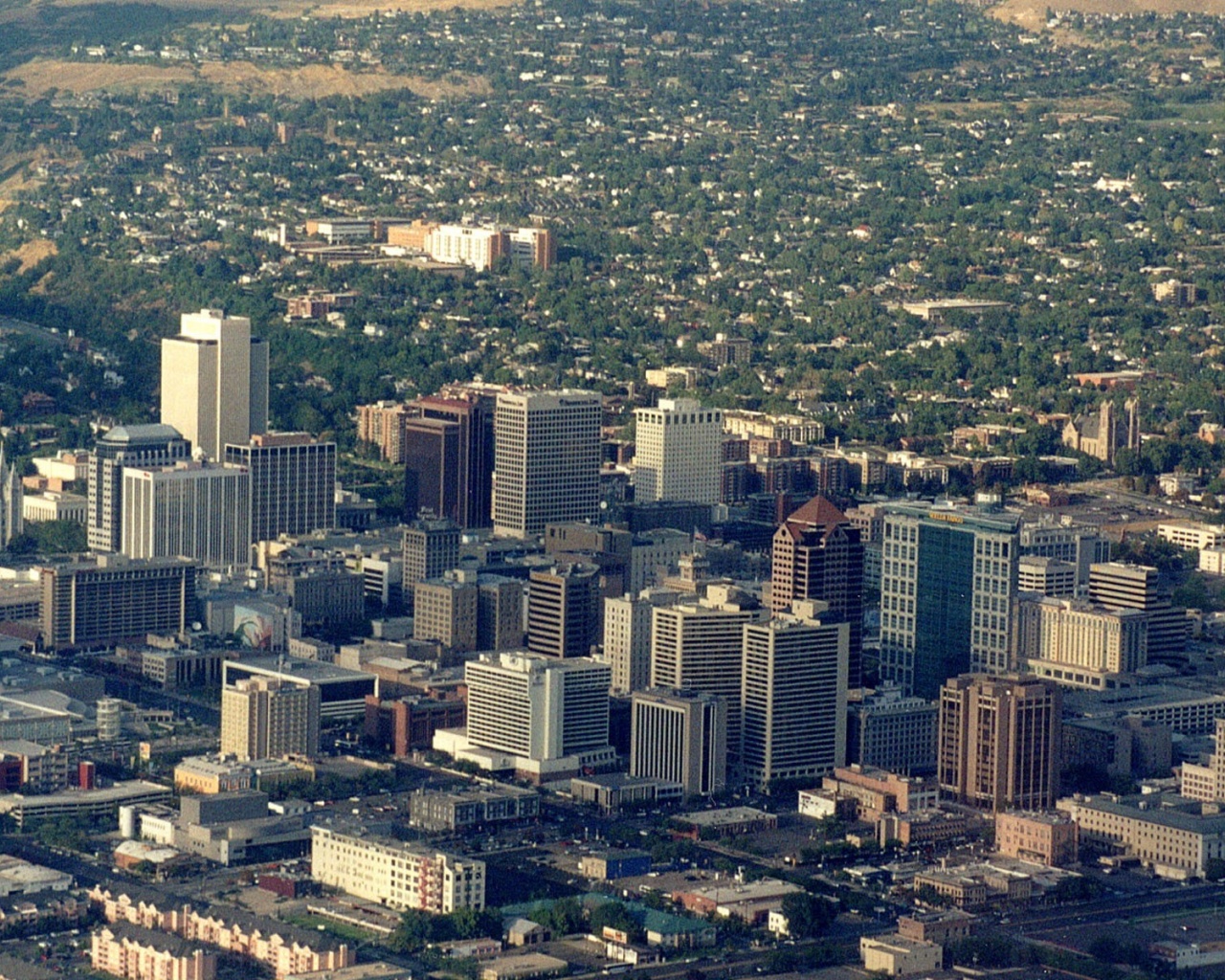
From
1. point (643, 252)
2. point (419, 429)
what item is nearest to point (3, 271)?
point (643, 252)

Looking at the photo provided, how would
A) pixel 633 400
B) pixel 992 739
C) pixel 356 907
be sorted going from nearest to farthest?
pixel 356 907
pixel 992 739
pixel 633 400

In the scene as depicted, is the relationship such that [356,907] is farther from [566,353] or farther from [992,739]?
[566,353]

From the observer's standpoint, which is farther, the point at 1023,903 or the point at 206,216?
the point at 206,216

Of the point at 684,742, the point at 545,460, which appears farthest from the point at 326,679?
the point at 545,460

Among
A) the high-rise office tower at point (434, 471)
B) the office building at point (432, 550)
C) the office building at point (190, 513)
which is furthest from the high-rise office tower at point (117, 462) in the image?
the office building at point (432, 550)

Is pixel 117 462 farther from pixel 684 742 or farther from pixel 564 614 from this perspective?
pixel 684 742

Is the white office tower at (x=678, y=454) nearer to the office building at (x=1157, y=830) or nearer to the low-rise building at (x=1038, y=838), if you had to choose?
the office building at (x=1157, y=830)

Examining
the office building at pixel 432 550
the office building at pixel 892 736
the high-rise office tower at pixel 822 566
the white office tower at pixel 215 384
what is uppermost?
the white office tower at pixel 215 384
